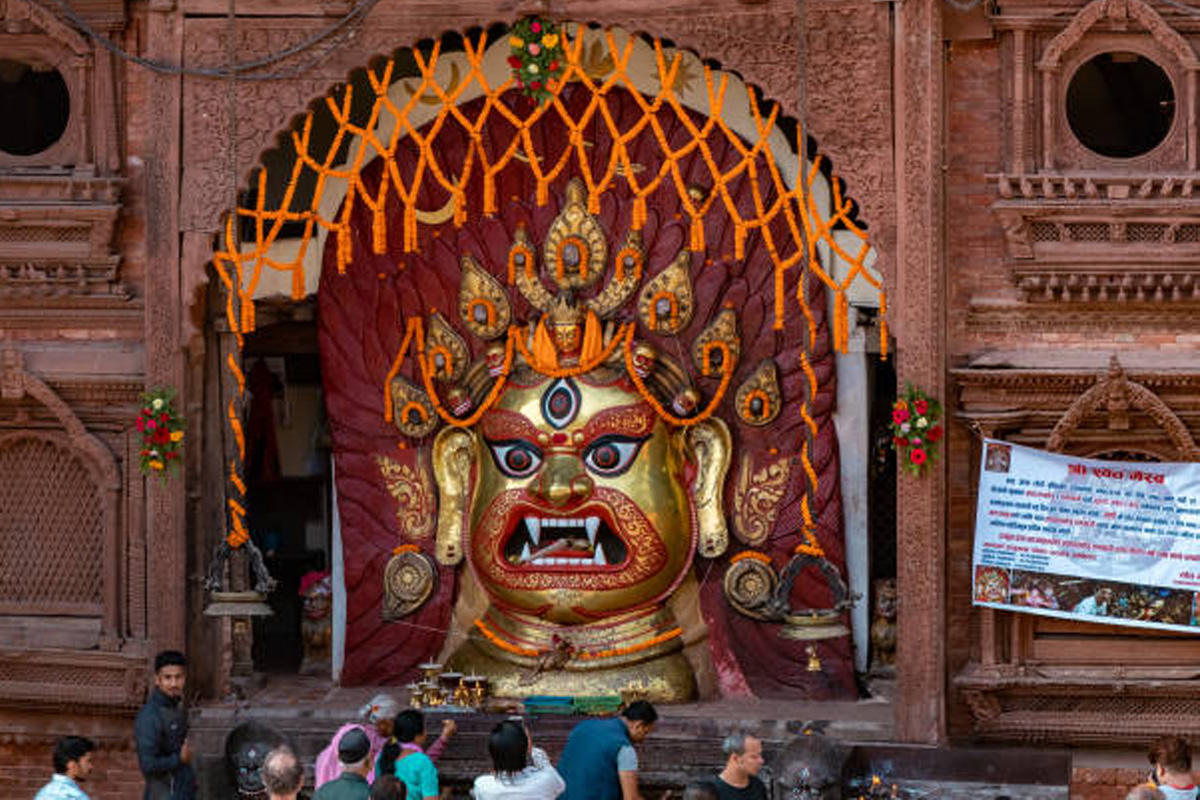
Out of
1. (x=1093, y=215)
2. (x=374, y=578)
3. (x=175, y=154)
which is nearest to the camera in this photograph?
(x=1093, y=215)

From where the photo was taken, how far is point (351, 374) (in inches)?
541

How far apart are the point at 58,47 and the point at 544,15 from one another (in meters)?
2.80

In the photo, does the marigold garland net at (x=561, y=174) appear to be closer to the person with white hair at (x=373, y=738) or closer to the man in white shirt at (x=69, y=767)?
the person with white hair at (x=373, y=738)

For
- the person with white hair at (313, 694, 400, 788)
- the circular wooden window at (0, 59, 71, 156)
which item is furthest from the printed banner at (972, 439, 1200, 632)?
the circular wooden window at (0, 59, 71, 156)

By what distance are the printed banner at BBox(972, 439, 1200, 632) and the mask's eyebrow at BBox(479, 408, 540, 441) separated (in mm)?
2560

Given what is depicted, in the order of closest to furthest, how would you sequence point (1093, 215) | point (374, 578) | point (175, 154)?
point (1093, 215)
point (175, 154)
point (374, 578)

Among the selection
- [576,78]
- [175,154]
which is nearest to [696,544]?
[576,78]

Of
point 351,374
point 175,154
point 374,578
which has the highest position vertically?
point 175,154

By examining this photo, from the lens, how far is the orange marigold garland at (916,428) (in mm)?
12078

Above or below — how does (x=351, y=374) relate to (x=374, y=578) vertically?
above

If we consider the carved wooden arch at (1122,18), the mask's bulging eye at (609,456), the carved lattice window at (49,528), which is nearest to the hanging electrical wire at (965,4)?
the carved wooden arch at (1122,18)

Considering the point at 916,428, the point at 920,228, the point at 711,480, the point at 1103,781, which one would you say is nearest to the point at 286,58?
the point at 711,480

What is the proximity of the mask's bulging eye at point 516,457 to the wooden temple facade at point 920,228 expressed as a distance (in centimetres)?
164

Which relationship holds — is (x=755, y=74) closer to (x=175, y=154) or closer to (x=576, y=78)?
(x=576, y=78)
